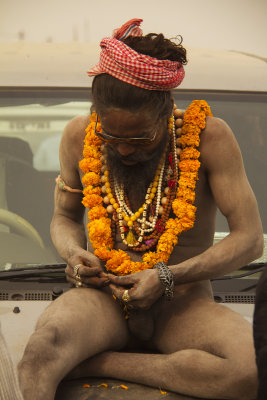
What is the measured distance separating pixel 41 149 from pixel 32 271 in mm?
709

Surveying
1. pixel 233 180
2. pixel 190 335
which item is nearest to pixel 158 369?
pixel 190 335

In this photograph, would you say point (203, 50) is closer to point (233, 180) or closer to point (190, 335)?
point (233, 180)

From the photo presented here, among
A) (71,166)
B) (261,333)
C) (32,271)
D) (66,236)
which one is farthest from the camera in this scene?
(32,271)

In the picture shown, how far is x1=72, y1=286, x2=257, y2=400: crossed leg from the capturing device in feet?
9.49

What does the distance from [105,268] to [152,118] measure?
2.09ft

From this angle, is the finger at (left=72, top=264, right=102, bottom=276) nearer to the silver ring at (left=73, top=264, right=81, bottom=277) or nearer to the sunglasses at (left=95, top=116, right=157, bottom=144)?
the silver ring at (left=73, top=264, right=81, bottom=277)

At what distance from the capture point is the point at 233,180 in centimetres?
331

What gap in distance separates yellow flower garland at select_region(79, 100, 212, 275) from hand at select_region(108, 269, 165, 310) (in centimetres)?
18

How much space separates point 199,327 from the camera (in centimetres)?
318

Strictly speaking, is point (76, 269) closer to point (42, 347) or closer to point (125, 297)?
point (125, 297)

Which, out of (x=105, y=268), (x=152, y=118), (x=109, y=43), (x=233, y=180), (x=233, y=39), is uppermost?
(x=109, y=43)

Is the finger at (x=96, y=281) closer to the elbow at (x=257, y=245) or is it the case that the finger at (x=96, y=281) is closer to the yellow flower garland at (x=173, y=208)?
the yellow flower garland at (x=173, y=208)

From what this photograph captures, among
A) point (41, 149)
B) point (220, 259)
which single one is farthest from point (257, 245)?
point (41, 149)

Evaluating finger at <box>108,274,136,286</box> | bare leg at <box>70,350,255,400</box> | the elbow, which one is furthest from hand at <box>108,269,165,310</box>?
the elbow
